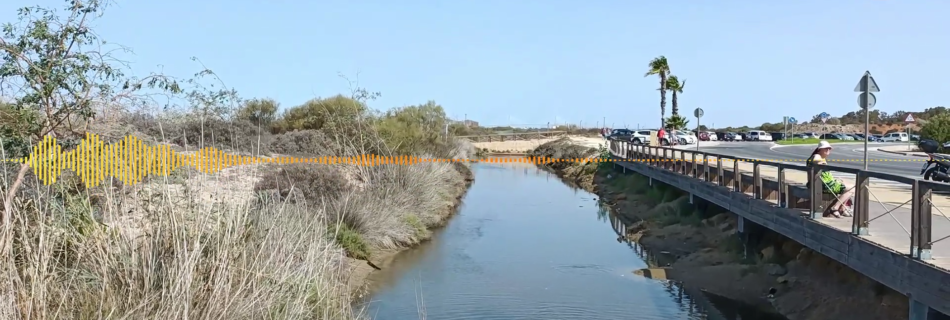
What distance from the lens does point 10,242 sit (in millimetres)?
5043

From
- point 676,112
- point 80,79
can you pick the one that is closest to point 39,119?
point 80,79

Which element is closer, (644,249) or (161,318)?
(161,318)

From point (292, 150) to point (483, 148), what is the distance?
1894 inches

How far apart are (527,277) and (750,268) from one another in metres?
3.88

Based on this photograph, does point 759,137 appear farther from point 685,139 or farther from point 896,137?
point 685,139

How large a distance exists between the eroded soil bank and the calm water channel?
2.03 feet

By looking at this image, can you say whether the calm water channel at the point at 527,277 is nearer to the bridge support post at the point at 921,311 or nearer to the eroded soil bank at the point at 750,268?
the eroded soil bank at the point at 750,268

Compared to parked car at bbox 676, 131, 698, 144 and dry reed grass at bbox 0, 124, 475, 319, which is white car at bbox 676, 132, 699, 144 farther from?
dry reed grass at bbox 0, 124, 475, 319

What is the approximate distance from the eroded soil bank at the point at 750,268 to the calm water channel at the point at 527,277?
2.03ft

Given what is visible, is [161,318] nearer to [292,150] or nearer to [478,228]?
[478,228]

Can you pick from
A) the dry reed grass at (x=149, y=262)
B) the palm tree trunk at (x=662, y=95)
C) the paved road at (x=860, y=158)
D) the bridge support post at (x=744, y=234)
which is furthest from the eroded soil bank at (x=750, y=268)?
the palm tree trunk at (x=662, y=95)

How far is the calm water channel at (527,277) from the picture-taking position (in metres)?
11.9
